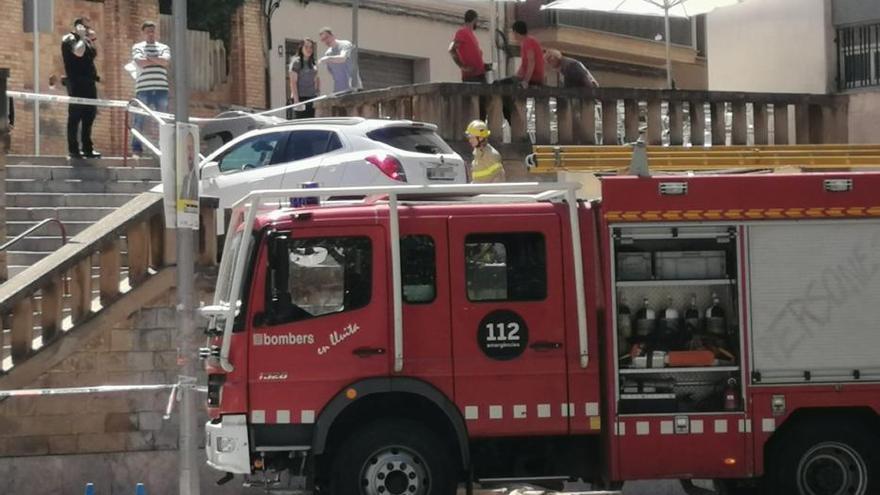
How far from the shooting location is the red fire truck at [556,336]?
1462 cm

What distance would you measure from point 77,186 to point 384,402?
9133mm

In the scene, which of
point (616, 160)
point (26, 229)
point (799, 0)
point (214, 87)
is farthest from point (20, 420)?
point (214, 87)

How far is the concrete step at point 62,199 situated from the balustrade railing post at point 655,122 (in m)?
6.18

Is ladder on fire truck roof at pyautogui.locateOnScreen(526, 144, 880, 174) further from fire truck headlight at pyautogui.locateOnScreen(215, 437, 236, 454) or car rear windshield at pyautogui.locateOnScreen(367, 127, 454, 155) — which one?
car rear windshield at pyautogui.locateOnScreen(367, 127, 454, 155)

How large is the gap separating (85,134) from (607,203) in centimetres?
1090

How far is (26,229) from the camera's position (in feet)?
70.9

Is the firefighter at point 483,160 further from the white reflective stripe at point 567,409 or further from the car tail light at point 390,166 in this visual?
the white reflective stripe at point 567,409

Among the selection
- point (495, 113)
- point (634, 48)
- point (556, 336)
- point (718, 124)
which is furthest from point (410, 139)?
point (634, 48)

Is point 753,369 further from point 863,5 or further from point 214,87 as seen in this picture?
point 214,87

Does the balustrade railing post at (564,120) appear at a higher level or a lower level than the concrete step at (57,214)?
higher

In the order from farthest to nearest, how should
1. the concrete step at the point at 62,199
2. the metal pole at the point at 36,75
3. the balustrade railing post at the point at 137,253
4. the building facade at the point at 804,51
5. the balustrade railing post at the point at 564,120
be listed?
the metal pole at the point at 36,75
the building facade at the point at 804,51
the balustrade railing post at the point at 564,120
the concrete step at the point at 62,199
the balustrade railing post at the point at 137,253

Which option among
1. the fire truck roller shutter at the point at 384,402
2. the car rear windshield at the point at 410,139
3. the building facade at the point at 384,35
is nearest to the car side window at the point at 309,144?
the car rear windshield at the point at 410,139

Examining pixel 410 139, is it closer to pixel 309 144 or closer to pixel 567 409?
pixel 309 144

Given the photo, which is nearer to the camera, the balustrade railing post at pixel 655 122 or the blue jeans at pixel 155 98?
the balustrade railing post at pixel 655 122
